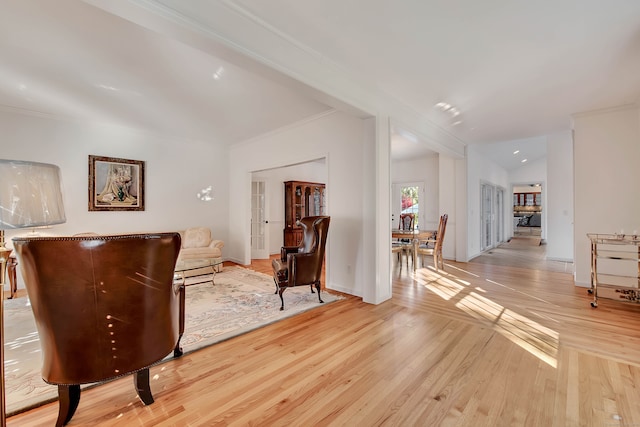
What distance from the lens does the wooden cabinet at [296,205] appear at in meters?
7.42

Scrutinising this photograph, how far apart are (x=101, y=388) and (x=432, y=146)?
209 inches

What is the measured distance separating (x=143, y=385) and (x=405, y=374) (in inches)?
68.8

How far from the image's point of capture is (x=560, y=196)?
21.1 feet

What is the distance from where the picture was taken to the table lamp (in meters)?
1.03

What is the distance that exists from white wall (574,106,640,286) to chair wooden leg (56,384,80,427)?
6.11 metres

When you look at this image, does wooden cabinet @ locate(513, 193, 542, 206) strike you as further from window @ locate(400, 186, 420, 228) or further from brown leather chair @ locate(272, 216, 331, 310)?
brown leather chair @ locate(272, 216, 331, 310)

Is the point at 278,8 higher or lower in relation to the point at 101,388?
higher

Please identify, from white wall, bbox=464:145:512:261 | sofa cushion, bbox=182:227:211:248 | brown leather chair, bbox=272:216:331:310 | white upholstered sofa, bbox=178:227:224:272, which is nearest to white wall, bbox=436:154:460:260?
white wall, bbox=464:145:512:261

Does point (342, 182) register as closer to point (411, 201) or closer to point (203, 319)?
point (203, 319)

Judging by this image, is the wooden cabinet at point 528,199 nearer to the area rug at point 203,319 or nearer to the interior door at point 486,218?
the interior door at point 486,218

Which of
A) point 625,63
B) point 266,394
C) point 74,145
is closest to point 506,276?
point 625,63

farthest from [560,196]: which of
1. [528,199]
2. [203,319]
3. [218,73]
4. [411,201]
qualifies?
[528,199]

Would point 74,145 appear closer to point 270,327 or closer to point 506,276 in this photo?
point 270,327

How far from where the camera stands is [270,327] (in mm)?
2871
